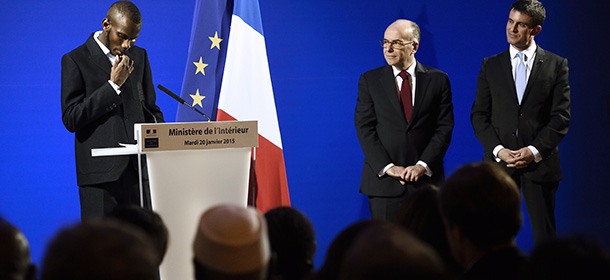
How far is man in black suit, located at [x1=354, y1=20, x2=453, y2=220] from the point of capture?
12.5 ft

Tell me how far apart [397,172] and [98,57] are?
1.79 meters

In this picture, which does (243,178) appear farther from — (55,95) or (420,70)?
(55,95)

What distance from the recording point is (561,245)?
3.68 feet

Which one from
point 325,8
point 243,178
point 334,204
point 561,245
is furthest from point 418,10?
point 561,245

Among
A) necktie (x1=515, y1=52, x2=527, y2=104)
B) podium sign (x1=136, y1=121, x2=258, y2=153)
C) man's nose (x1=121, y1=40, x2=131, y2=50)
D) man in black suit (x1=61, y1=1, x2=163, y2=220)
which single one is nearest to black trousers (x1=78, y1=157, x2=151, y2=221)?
man in black suit (x1=61, y1=1, x2=163, y2=220)

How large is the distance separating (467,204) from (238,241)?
2.37 feet

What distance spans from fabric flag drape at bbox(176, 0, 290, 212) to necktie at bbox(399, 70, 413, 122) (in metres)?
0.94

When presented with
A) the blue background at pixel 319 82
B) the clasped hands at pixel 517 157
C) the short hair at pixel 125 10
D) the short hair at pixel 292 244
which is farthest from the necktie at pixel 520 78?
the short hair at pixel 292 244

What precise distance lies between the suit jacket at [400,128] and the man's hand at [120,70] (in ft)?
4.71

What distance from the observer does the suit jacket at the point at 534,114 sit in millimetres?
3771

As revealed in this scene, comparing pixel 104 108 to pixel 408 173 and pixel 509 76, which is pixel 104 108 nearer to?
pixel 408 173

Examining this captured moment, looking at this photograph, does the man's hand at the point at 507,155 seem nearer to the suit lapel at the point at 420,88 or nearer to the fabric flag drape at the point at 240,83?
the suit lapel at the point at 420,88

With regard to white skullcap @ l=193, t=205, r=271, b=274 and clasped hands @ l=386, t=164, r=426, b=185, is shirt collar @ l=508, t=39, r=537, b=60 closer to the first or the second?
clasped hands @ l=386, t=164, r=426, b=185

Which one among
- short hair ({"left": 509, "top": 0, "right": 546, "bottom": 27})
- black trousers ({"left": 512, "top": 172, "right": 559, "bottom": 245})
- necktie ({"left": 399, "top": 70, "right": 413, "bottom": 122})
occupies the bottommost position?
black trousers ({"left": 512, "top": 172, "right": 559, "bottom": 245})
